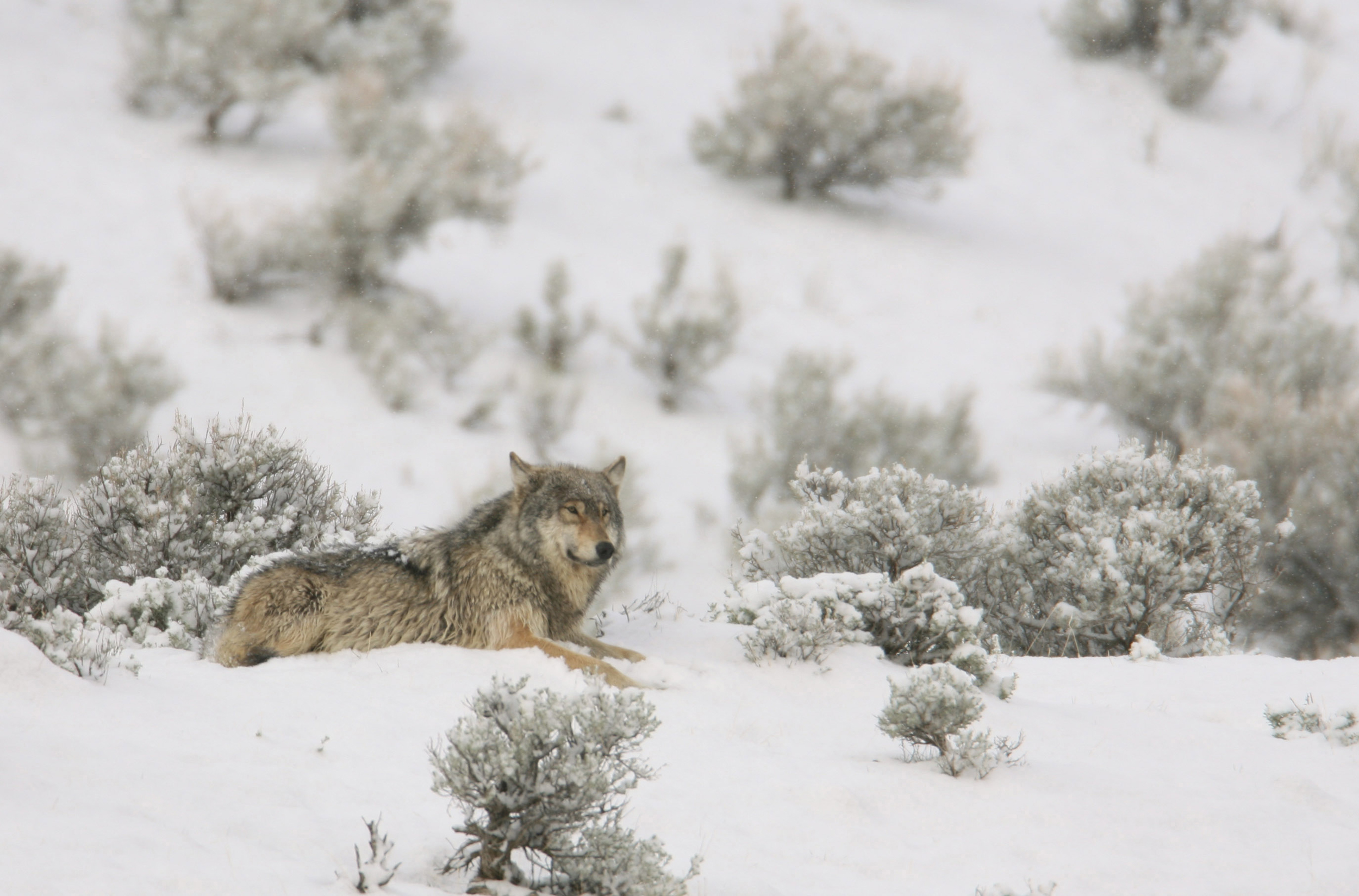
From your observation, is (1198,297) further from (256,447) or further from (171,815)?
(171,815)

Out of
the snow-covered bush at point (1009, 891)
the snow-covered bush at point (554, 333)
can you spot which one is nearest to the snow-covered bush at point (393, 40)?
the snow-covered bush at point (554, 333)

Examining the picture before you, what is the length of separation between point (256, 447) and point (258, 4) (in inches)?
687

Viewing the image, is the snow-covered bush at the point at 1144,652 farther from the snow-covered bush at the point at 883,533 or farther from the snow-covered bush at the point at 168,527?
the snow-covered bush at the point at 168,527

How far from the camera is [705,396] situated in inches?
696

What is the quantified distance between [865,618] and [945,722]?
1.91 m

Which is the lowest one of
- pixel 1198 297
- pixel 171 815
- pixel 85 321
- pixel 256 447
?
pixel 85 321

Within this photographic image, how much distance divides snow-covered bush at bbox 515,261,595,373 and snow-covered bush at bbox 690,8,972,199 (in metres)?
6.79

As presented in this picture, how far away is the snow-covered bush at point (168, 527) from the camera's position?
6602 millimetres

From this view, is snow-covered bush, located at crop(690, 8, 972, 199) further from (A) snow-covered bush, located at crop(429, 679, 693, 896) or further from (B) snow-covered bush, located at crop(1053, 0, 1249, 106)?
(A) snow-covered bush, located at crop(429, 679, 693, 896)

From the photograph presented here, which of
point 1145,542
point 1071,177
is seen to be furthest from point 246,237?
point 1071,177

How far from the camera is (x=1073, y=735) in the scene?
5098mm

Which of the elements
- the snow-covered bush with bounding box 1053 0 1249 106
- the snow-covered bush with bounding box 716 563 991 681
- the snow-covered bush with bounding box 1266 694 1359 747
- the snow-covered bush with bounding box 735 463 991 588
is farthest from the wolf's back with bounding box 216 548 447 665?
the snow-covered bush with bounding box 1053 0 1249 106

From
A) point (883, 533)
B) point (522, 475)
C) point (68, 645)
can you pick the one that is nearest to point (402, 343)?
point (883, 533)

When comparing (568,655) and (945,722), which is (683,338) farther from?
(945,722)
